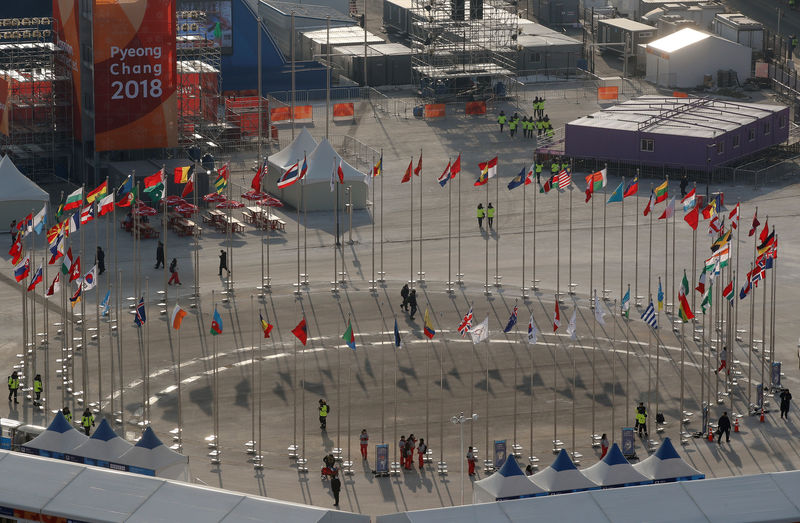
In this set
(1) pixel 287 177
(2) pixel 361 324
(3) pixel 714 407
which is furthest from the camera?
(1) pixel 287 177

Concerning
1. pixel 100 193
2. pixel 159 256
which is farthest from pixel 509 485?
pixel 159 256

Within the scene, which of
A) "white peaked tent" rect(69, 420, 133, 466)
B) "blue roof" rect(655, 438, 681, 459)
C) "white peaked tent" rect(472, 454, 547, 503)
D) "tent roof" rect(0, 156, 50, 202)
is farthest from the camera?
"tent roof" rect(0, 156, 50, 202)

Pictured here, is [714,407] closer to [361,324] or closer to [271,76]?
[361,324]

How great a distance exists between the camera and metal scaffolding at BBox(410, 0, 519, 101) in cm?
11900

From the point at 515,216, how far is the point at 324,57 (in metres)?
43.2

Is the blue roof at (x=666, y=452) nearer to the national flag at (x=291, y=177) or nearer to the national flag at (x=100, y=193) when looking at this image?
the national flag at (x=100, y=193)

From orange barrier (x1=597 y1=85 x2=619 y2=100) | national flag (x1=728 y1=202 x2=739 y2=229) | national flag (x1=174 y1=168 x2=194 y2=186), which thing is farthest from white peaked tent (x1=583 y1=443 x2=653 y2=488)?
orange barrier (x1=597 y1=85 x2=619 y2=100)

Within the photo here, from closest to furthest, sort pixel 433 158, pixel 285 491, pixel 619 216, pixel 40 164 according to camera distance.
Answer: pixel 285 491 < pixel 619 216 < pixel 40 164 < pixel 433 158

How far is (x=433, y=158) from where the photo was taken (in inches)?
4087

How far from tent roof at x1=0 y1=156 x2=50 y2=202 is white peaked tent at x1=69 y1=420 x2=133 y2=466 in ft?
114

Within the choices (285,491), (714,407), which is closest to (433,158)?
(714,407)

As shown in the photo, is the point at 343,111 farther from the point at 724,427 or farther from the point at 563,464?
the point at 563,464

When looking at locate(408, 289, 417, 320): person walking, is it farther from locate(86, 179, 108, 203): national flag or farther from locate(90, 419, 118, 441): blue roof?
locate(90, 419, 118, 441): blue roof

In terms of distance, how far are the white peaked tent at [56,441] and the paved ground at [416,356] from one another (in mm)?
5842
